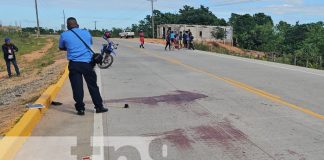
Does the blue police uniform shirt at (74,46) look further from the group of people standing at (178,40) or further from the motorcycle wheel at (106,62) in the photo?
the group of people standing at (178,40)

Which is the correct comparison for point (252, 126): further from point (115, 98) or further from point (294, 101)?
point (115, 98)

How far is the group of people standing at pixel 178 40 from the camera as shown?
34.4 meters

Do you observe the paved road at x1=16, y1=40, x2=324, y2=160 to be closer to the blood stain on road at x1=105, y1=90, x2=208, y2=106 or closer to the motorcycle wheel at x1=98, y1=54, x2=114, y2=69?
the blood stain on road at x1=105, y1=90, x2=208, y2=106

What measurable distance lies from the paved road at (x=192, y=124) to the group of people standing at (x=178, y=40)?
843 inches

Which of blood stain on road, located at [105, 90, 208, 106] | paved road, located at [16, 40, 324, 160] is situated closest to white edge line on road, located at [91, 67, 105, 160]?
paved road, located at [16, 40, 324, 160]

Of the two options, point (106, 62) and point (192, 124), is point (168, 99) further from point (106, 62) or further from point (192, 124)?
point (106, 62)

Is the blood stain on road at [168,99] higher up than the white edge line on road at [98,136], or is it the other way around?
the white edge line on road at [98,136]

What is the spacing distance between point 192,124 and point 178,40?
2834cm

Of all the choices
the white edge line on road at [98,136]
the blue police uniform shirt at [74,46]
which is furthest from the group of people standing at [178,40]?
the white edge line on road at [98,136]

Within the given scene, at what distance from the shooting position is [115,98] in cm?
1076

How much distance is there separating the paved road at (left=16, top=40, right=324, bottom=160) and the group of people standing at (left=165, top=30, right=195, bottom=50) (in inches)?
843

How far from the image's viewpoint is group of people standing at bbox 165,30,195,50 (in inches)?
1354

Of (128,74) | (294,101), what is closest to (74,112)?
(294,101)

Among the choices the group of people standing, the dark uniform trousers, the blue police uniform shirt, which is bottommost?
the group of people standing
